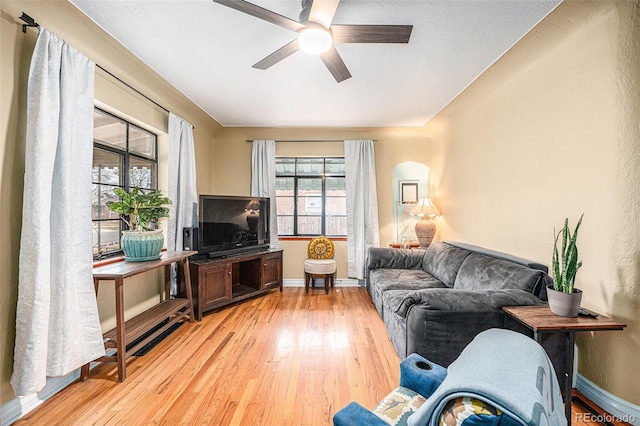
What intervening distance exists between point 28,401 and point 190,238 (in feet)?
5.91

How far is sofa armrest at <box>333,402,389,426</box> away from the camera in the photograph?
0.80m

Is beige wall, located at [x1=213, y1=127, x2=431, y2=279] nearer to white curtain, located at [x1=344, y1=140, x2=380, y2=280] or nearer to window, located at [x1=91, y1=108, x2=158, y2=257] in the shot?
white curtain, located at [x1=344, y1=140, x2=380, y2=280]

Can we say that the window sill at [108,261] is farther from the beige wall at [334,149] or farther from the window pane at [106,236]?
the beige wall at [334,149]

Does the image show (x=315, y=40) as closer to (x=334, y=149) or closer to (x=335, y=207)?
(x=334, y=149)

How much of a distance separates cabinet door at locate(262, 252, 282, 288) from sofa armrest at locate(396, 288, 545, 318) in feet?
7.83

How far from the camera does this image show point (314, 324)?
117 inches

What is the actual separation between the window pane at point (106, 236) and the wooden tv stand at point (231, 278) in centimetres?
78

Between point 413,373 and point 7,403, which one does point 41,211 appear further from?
point 413,373

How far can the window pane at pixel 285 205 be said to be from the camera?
4.68m

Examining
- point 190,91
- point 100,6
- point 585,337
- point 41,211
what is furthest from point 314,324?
point 100,6

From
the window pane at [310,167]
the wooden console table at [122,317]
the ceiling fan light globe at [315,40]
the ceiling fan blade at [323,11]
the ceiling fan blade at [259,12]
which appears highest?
the ceiling fan blade at [323,11]

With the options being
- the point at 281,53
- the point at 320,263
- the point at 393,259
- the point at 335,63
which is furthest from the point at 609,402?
the point at 281,53

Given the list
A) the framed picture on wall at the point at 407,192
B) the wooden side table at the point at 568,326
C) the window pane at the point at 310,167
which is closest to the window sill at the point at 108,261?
the window pane at the point at 310,167

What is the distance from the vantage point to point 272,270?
404cm
